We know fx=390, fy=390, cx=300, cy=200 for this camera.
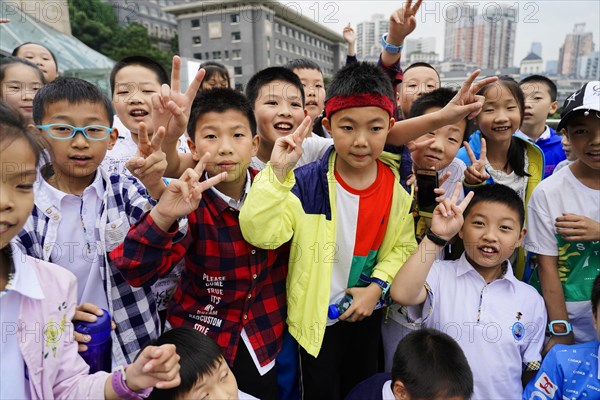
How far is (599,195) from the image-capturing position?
2.08 metres

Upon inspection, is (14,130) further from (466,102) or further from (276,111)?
(466,102)

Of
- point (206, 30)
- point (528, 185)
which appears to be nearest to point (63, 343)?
point (528, 185)

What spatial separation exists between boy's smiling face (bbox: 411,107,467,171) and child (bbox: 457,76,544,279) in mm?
222

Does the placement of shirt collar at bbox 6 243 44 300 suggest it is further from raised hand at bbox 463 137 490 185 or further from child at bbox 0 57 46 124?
raised hand at bbox 463 137 490 185

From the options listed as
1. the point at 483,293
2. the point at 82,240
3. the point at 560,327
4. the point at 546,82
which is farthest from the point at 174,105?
the point at 546,82

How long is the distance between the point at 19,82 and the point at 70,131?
1537 millimetres

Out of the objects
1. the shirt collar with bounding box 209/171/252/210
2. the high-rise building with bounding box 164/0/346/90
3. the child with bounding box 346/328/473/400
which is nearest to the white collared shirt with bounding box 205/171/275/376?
the shirt collar with bounding box 209/171/252/210

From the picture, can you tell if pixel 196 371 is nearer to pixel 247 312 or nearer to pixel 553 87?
pixel 247 312

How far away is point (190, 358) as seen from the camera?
1.42 meters

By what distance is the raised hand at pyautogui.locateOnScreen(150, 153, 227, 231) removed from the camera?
148 centimetres

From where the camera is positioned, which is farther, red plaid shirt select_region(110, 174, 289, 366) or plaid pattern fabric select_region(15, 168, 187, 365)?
red plaid shirt select_region(110, 174, 289, 366)

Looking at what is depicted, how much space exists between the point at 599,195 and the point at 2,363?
2.71m

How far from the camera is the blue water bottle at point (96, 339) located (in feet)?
4.59

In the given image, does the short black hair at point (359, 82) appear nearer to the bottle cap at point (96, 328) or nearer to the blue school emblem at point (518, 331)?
the blue school emblem at point (518, 331)
